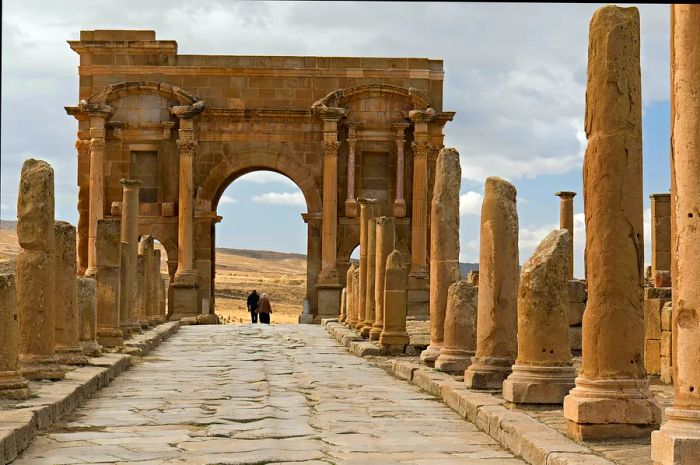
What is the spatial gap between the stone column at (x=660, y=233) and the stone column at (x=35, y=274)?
17.4m

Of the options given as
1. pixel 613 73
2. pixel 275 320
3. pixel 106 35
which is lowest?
pixel 275 320

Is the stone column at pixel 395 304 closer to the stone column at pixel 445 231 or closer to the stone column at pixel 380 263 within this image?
the stone column at pixel 380 263

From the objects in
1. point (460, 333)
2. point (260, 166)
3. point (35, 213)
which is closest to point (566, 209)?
point (260, 166)

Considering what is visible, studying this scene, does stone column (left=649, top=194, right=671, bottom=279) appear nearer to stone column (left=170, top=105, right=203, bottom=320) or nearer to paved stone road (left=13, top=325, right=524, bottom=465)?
paved stone road (left=13, top=325, right=524, bottom=465)

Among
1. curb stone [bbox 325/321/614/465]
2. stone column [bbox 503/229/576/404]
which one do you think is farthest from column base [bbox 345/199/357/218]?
stone column [bbox 503/229/576/404]

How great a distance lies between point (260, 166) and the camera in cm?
3325

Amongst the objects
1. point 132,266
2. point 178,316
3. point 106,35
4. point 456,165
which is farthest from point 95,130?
point 456,165

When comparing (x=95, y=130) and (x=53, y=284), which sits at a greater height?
(x=95, y=130)

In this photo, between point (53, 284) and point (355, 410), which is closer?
point (355, 410)

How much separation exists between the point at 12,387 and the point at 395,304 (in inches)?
359

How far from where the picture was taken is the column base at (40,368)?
11.0 meters

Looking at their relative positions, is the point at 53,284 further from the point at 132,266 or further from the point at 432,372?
the point at 132,266

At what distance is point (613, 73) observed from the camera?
7.91 metres

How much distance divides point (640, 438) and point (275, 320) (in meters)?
40.8
